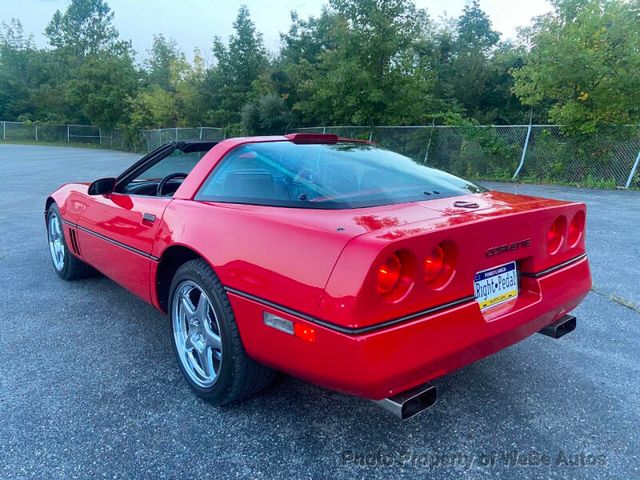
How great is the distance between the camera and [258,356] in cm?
201

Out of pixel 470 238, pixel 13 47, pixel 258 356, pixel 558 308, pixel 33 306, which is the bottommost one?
pixel 33 306

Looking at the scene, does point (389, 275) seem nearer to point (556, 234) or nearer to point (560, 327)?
point (556, 234)

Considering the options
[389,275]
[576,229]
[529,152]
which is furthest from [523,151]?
[389,275]

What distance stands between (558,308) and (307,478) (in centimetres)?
145

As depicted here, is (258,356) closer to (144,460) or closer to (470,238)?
(144,460)

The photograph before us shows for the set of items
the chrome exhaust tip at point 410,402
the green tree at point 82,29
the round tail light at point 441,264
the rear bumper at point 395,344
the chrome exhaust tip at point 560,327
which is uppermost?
the green tree at point 82,29

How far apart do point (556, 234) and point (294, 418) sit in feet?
5.25

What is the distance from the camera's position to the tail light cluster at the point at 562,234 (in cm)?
233

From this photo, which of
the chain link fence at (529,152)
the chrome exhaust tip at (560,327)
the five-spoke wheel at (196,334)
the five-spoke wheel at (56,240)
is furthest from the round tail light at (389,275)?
the chain link fence at (529,152)

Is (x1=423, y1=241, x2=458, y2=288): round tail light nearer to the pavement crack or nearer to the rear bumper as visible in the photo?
the rear bumper

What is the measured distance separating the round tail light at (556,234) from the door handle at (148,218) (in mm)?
2159

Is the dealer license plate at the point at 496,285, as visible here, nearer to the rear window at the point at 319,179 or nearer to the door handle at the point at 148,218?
the rear window at the point at 319,179

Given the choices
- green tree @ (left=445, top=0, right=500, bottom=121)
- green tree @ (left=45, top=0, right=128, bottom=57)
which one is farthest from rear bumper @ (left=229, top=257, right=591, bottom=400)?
green tree @ (left=45, top=0, right=128, bottom=57)

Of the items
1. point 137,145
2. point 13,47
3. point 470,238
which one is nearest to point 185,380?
point 470,238
